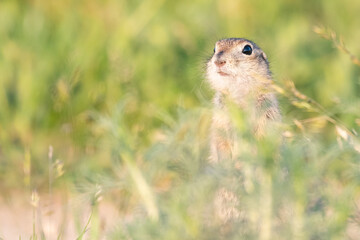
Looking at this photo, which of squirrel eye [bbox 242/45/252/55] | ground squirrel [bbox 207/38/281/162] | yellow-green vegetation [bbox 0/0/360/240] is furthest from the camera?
squirrel eye [bbox 242/45/252/55]

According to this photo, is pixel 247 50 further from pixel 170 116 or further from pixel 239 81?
pixel 170 116

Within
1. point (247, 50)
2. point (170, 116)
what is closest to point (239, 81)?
point (247, 50)

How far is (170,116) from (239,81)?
1228mm

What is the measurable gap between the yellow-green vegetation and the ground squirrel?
117mm

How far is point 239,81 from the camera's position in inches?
168

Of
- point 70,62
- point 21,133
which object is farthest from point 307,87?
point 21,133

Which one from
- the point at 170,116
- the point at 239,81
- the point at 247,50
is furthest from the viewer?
the point at 247,50

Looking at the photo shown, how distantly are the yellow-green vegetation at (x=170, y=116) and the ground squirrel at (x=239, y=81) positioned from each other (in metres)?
0.12

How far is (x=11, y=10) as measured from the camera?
20.6ft

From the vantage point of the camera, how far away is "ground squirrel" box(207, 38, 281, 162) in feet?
12.5

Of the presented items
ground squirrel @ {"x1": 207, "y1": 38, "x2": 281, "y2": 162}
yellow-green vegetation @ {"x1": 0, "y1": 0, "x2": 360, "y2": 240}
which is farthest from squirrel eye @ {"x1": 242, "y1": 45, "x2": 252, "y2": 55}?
yellow-green vegetation @ {"x1": 0, "y1": 0, "x2": 360, "y2": 240}

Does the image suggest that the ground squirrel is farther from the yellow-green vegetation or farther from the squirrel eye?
the yellow-green vegetation

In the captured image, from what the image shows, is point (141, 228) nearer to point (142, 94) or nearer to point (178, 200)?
point (178, 200)

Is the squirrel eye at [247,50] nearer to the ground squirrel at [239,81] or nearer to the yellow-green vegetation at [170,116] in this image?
the ground squirrel at [239,81]
